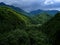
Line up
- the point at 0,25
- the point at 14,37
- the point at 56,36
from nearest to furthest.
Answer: the point at 14,37, the point at 56,36, the point at 0,25

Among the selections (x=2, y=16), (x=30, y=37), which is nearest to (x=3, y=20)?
(x=2, y=16)

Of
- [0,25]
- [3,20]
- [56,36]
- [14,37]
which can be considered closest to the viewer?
[14,37]

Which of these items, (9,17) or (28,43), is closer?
(28,43)

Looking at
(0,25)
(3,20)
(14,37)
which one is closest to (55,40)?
(14,37)

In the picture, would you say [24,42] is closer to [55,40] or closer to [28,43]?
[28,43]

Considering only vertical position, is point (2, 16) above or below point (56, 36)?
above

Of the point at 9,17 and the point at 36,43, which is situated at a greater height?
the point at 9,17

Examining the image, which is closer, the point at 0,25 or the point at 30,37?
the point at 30,37

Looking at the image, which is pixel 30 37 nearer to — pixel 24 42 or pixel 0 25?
pixel 24 42

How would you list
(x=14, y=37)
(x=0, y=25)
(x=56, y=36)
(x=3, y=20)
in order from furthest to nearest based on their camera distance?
1. (x=3, y=20)
2. (x=0, y=25)
3. (x=56, y=36)
4. (x=14, y=37)
